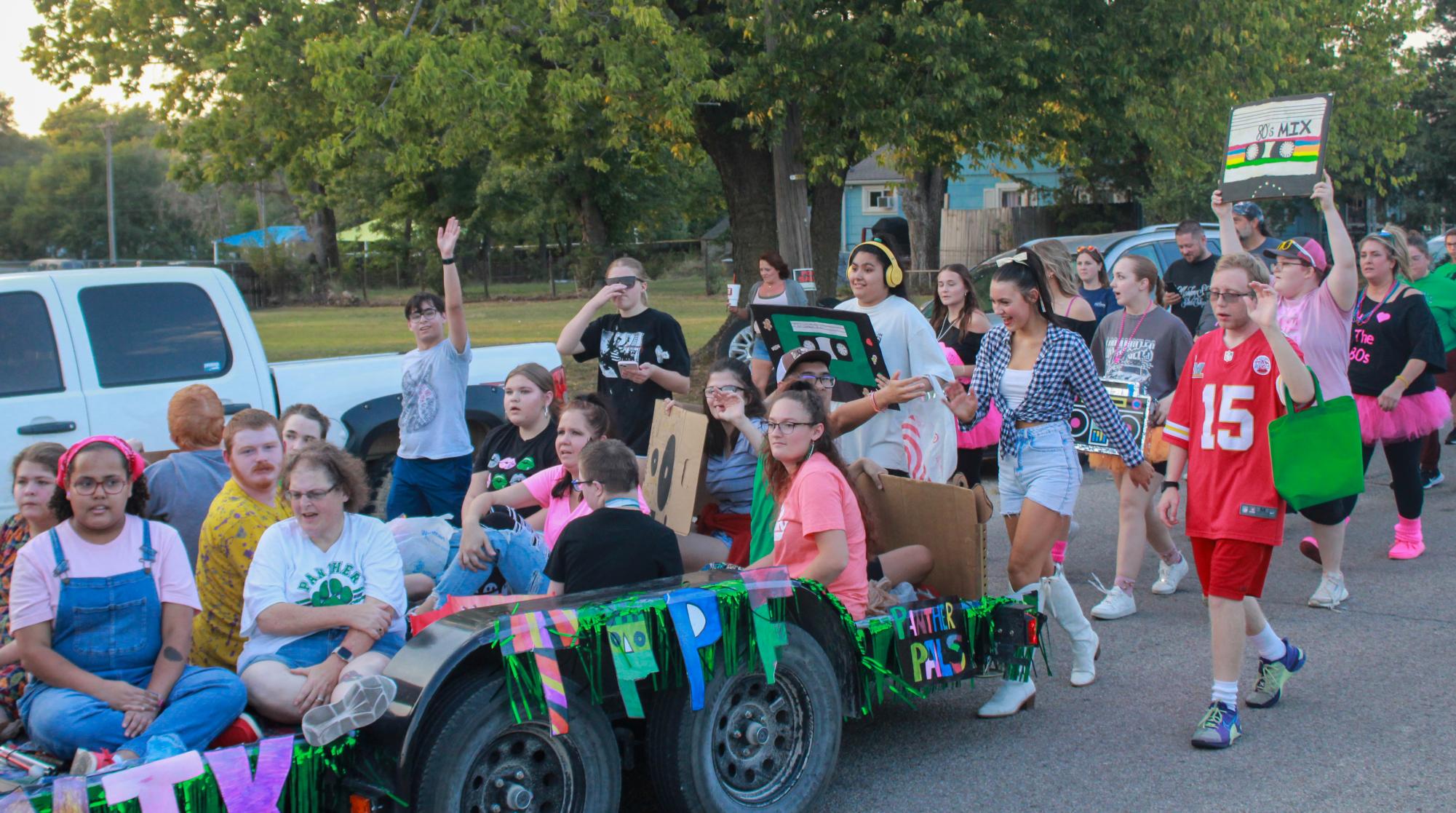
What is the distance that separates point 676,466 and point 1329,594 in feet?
12.3

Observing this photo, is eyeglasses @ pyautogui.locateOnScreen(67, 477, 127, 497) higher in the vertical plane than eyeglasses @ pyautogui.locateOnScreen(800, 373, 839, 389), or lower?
lower

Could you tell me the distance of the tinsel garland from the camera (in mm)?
3020

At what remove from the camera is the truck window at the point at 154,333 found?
692cm

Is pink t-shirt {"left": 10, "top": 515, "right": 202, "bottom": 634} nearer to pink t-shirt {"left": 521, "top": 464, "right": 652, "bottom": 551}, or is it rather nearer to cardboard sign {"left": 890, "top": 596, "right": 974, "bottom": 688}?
pink t-shirt {"left": 521, "top": 464, "right": 652, "bottom": 551}

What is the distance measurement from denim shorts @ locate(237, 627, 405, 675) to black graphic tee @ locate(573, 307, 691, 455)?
286 cm

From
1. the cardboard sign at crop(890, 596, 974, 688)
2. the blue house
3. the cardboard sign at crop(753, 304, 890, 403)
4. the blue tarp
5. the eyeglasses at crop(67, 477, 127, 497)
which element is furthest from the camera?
the blue tarp

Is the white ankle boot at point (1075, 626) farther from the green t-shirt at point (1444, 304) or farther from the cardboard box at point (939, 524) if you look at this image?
the green t-shirt at point (1444, 304)

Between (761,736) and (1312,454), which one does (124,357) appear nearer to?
(761,736)

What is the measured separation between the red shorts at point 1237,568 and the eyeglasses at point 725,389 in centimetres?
205

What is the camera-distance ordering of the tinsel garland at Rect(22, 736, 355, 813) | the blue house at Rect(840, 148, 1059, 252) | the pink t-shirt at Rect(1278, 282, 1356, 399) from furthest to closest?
1. the blue house at Rect(840, 148, 1059, 252)
2. the pink t-shirt at Rect(1278, 282, 1356, 399)
3. the tinsel garland at Rect(22, 736, 355, 813)

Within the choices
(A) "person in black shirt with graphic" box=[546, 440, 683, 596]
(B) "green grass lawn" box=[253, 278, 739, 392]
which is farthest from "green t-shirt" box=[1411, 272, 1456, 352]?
(B) "green grass lawn" box=[253, 278, 739, 392]

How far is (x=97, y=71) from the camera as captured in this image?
56.7 ft

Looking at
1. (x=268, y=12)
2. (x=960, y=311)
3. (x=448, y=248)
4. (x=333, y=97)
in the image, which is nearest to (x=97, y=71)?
(x=268, y=12)

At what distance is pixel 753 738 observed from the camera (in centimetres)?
409
